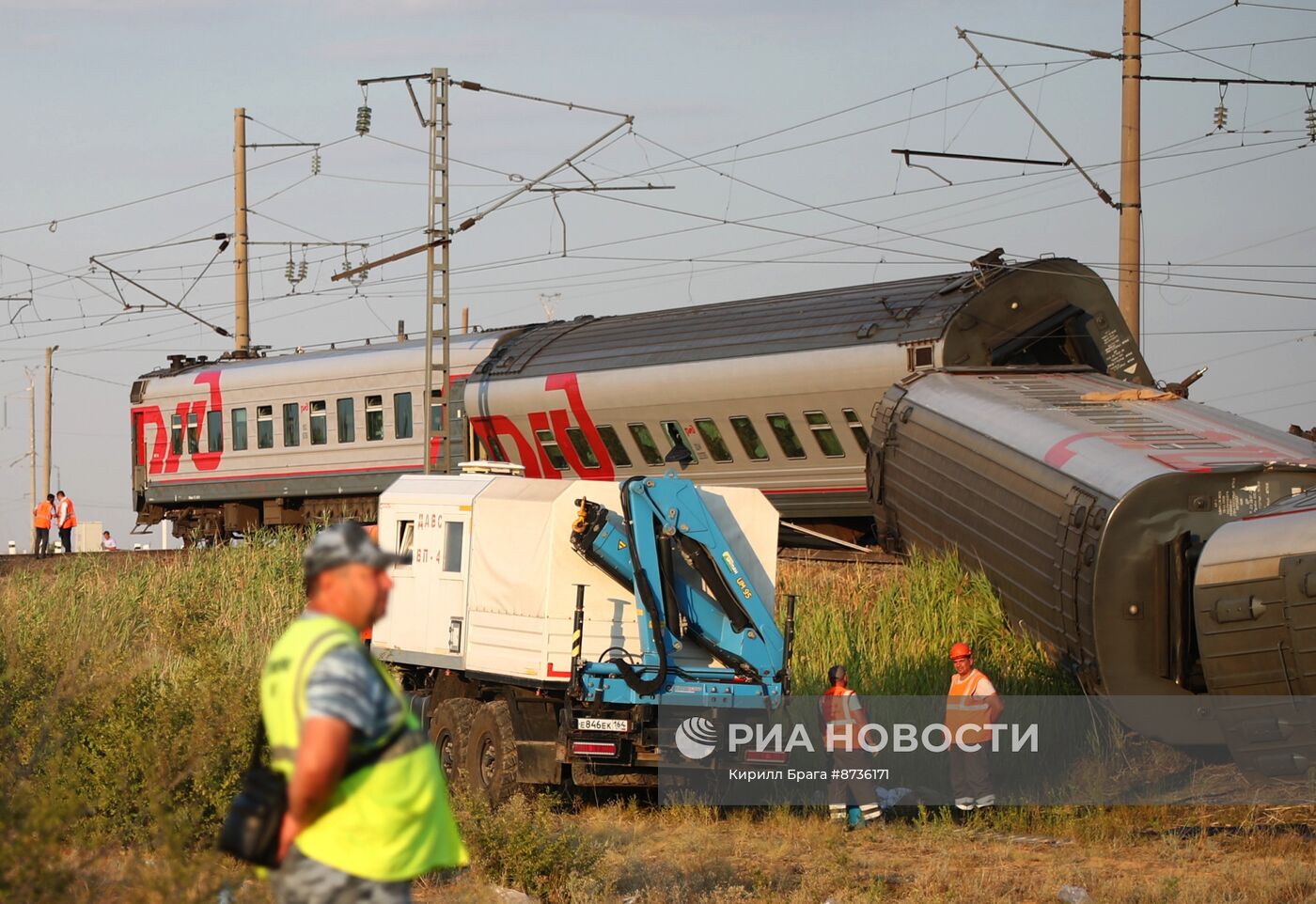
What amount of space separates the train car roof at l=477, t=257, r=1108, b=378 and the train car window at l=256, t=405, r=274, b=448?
6051mm

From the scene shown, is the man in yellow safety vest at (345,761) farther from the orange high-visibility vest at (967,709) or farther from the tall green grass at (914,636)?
the tall green grass at (914,636)

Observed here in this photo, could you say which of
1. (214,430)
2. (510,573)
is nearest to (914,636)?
(510,573)

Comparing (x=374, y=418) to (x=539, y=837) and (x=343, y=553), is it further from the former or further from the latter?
(x=343, y=553)

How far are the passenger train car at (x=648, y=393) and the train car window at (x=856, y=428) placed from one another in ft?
0.06

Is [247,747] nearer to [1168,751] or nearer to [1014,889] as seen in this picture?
[1014,889]

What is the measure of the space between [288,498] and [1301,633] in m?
24.6

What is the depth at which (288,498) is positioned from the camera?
112 feet

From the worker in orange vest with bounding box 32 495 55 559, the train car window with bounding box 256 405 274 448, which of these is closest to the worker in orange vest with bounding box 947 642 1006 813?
the train car window with bounding box 256 405 274 448

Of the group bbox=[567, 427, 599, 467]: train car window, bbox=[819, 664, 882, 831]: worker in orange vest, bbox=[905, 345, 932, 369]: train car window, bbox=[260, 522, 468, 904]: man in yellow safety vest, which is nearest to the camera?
bbox=[260, 522, 468, 904]: man in yellow safety vest

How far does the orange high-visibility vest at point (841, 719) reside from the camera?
47.7 ft

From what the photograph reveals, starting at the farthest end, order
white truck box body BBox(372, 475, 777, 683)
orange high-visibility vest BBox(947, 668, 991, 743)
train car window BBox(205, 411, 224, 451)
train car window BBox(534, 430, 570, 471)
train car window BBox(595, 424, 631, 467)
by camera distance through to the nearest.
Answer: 1. train car window BBox(205, 411, 224, 451)
2. train car window BBox(534, 430, 570, 471)
3. train car window BBox(595, 424, 631, 467)
4. orange high-visibility vest BBox(947, 668, 991, 743)
5. white truck box body BBox(372, 475, 777, 683)

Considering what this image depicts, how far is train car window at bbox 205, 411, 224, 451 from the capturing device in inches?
1403

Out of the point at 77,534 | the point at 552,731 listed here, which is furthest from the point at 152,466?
the point at 552,731

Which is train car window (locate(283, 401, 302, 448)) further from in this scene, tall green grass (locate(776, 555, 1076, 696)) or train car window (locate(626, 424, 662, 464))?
Answer: tall green grass (locate(776, 555, 1076, 696))
